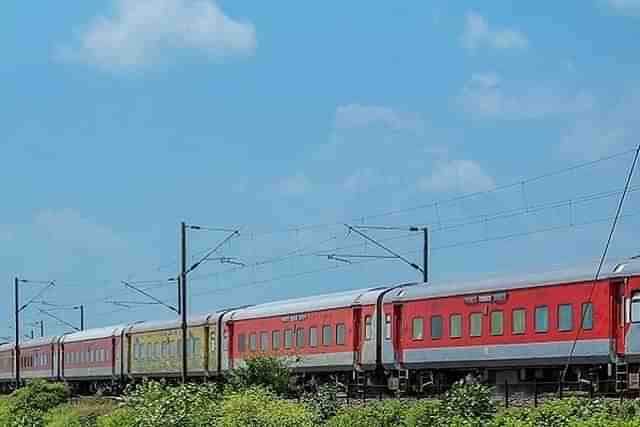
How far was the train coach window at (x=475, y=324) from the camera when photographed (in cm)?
3466

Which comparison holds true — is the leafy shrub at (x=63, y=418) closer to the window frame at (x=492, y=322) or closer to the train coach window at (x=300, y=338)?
the train coach window at (x=300, y=338)

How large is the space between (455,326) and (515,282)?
10.1ft

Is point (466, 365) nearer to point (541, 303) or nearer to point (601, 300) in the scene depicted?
point (541, 303)

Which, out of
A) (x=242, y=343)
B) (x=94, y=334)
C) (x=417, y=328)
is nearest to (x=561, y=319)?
(x=417, y=328)

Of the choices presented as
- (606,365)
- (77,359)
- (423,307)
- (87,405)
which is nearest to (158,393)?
(423,307)

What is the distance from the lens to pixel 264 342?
4775cm

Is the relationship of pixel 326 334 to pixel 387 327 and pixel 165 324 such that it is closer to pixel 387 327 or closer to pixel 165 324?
pixel 387 327

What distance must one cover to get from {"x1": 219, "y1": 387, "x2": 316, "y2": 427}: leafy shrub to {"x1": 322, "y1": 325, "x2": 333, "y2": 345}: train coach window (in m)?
9.55

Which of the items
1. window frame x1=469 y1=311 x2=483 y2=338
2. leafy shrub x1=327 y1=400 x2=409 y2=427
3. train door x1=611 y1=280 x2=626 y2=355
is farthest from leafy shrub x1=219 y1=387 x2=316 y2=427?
train door x1=611 y1=280 x2=626 y2=355

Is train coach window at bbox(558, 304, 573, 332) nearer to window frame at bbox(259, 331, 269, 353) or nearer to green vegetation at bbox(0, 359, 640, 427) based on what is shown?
green vegetation at bbox(0, 359, 640, 427)

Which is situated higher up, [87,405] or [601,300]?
[601,300]

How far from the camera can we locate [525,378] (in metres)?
33.8

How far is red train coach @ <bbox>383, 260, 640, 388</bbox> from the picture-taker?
29.6 m

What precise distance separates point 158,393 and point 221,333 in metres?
18.3
